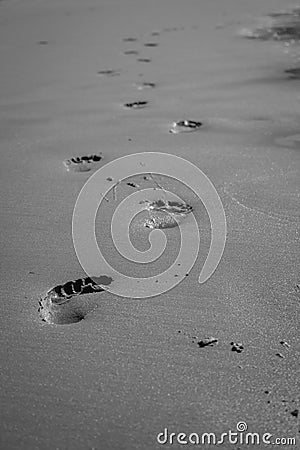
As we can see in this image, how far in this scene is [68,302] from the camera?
128 cm

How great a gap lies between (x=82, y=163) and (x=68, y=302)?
836 mm

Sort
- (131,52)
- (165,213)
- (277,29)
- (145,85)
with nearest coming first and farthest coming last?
(165,213), (145,85), (131,52), (277,29)

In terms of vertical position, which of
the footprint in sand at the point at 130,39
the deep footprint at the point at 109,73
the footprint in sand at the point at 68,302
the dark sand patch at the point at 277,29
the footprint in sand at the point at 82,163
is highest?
the dark sand patch at the point at 277,29

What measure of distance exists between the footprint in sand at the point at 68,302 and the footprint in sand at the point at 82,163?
0.69m

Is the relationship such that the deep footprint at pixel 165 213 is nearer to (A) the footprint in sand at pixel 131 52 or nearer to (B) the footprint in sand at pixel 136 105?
(B) the footprint in sand at pixel 136 105

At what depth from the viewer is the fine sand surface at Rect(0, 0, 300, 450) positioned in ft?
3.25

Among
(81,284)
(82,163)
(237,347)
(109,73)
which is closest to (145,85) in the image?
(109,73)

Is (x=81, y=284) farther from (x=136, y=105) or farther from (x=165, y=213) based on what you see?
(x=136, y=105)

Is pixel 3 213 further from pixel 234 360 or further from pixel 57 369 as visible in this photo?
pixel 234 360

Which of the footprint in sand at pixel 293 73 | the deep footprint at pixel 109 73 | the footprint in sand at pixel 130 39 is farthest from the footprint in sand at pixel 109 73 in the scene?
the footprint in sand at pixel 293 73

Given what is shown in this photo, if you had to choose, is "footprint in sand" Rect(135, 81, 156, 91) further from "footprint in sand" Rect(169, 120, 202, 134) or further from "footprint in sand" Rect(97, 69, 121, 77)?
"footprint in sand" Rect(169, 120, 202, 134)

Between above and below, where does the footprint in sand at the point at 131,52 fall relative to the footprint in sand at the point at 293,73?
above

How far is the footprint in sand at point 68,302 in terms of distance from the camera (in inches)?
48.3

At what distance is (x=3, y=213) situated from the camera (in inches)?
66.5
